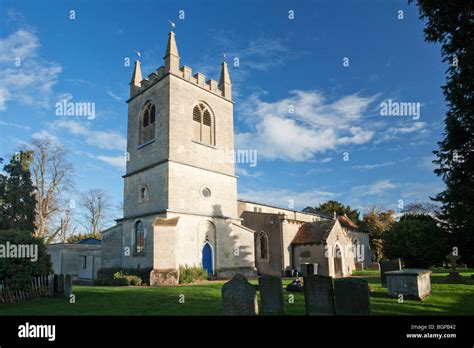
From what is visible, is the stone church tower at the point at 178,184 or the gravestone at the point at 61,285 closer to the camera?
the gravestone at the point at 61,285

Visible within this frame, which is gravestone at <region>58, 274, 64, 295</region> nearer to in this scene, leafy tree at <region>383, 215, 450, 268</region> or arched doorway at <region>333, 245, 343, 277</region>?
leafy tree at <region>383, 215, 450, 268</region>

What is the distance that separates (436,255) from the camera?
20.7 meters

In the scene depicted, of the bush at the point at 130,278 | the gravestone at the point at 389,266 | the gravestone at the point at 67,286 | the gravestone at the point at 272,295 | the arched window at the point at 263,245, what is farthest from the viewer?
the arched window at the point at 263,245

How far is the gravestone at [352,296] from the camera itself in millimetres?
9078

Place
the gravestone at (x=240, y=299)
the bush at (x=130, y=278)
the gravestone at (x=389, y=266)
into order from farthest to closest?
the bush at (x=130, y=278) → the gravestone at (x=389, y=266) → the gravestone at (x=240, y=299)

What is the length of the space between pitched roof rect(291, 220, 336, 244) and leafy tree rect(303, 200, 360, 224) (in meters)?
24.8

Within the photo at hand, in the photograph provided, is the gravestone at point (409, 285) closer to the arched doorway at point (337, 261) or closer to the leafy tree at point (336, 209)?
the arched doorway at point (337, 261)

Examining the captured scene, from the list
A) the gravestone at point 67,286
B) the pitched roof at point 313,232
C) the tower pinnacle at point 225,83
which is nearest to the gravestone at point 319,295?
the gravestone at point 67,286

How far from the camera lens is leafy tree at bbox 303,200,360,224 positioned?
55.8 meters

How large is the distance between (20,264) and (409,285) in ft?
60.2

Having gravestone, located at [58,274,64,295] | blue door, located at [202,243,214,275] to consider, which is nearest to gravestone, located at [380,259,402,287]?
blue door, located at [202,243,214,275]

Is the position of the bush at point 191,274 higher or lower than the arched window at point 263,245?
lower

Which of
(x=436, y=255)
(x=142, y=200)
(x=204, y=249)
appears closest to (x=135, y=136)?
(x=142, y=200)

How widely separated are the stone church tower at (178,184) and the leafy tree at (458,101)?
51.3 ft
